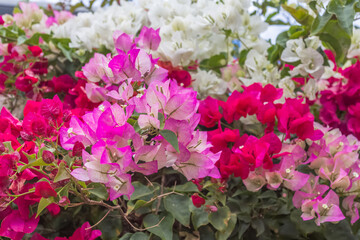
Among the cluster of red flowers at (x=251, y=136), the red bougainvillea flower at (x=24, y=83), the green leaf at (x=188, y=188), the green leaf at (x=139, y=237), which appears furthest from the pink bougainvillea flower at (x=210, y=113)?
the red bougainvillea flower at (x=24, y=83)

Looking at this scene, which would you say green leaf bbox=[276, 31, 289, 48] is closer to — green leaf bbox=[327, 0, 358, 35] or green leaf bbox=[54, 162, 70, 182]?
green leaf bbox=[327, 0, 358, 35]

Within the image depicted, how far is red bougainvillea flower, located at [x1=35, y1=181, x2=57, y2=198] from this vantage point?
42 cm

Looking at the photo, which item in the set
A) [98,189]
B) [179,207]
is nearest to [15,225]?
[98,189]

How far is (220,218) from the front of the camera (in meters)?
0.60

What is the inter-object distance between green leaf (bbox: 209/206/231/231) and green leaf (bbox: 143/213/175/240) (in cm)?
7

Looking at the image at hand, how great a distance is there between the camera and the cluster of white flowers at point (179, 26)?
0.78m

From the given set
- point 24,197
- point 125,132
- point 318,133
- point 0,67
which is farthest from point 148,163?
point 0,67

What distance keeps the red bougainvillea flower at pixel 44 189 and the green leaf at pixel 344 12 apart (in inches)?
18.8

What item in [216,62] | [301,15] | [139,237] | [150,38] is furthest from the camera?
[216,62]

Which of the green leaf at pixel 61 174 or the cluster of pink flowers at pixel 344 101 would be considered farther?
the cluster of pink flowers at pixel 344 101

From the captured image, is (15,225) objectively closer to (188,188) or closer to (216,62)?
(188,188)

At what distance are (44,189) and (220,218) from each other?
0.92 feet

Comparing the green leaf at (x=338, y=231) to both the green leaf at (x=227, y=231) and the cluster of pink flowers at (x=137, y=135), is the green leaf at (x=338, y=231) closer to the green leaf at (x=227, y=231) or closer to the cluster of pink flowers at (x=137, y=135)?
the green leaf at (x=227, y=231)

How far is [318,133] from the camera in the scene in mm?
640
